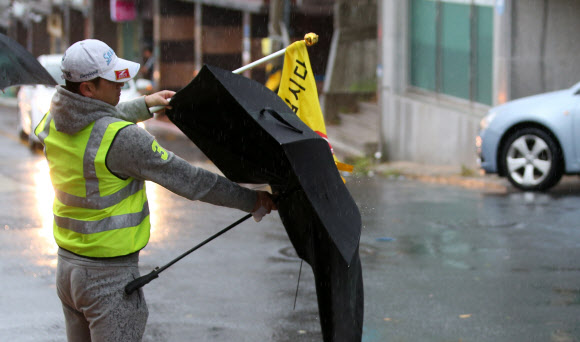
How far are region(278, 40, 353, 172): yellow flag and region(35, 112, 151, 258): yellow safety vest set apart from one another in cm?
124

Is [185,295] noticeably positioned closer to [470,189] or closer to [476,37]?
[470,189]

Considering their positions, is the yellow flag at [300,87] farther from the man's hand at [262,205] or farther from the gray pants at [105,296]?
the gray pants at [105,296]

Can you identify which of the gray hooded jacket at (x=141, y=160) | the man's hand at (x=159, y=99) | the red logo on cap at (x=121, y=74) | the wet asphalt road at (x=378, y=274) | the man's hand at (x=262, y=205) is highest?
the red logo on cap at (x=121, y=74)

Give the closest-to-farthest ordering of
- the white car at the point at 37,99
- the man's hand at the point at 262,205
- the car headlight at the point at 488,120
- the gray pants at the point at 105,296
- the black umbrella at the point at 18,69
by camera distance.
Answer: the gray pants at the point at 105,296
the man's hand at the point at 262,205
the black umbrella at the point at 18,69
the car headlight at the point at 488,120
the white car at the point at 37,99

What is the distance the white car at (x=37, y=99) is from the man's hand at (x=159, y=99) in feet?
44.0

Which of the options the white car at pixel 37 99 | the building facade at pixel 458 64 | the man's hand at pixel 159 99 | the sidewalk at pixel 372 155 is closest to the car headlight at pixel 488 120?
the sidewalk at pixel 372 155

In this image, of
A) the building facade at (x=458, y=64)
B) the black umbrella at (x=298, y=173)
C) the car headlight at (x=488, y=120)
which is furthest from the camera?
the building facade at (x=458, y=64)

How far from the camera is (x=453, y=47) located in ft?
53.5

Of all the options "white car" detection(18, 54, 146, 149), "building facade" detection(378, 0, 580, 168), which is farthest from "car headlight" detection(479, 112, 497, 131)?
"white car" detection(18, 54, 146, 149)

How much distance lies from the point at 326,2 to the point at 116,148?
20739mm

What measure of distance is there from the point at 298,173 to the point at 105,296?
906 millimetres

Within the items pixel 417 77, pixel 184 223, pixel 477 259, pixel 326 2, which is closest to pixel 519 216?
pixel 477 259

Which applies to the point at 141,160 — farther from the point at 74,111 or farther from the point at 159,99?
the point at 159,99

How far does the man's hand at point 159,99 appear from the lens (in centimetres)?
405
